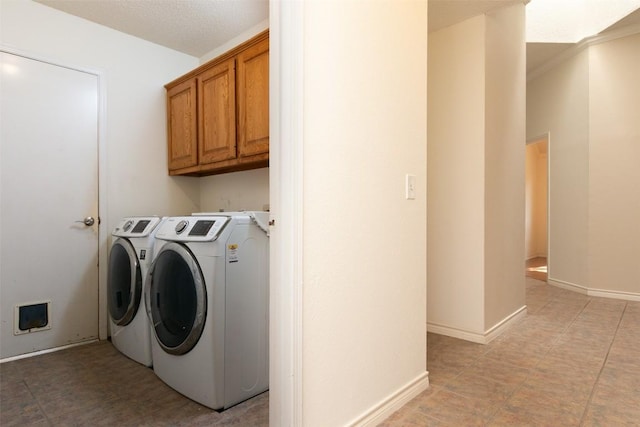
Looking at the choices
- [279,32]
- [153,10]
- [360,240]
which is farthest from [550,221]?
[153,10]

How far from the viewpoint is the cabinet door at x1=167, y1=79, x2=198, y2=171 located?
2941mm

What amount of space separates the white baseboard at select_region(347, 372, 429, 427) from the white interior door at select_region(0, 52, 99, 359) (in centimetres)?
230

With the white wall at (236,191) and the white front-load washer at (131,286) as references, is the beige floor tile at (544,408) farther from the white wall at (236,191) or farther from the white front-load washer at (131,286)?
the white front-load washer at (131,286)

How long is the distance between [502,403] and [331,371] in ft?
3.18

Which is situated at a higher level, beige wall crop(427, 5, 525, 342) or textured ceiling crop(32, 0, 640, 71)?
textured ceiling crop(32, 0, 640, 71)

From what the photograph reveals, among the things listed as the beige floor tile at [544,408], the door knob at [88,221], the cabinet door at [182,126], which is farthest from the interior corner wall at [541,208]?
the door knob at [88,221]

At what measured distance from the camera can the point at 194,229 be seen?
1847 mm

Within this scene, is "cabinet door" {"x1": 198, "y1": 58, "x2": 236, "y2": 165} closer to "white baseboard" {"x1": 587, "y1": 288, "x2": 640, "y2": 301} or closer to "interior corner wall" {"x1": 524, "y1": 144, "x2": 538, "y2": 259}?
"white baseboard" {"x1": 587, "y1": 288, "x2": 640, "y2": 301}

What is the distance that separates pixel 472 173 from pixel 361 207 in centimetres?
146

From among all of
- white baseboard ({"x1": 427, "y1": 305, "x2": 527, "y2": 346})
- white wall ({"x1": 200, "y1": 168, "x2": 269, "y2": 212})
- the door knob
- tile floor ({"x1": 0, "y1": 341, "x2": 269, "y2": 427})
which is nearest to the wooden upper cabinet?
white wall ({"x1": 200, "y1": 168, "x2": 269, "y2": 212})

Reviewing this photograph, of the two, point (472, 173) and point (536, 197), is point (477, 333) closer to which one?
point (472, 173)

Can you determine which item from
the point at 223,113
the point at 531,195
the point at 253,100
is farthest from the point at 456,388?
the point at 531,195

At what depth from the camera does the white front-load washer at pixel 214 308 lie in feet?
5.66

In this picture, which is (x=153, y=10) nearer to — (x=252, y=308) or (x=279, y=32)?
(x=279, y=32)
